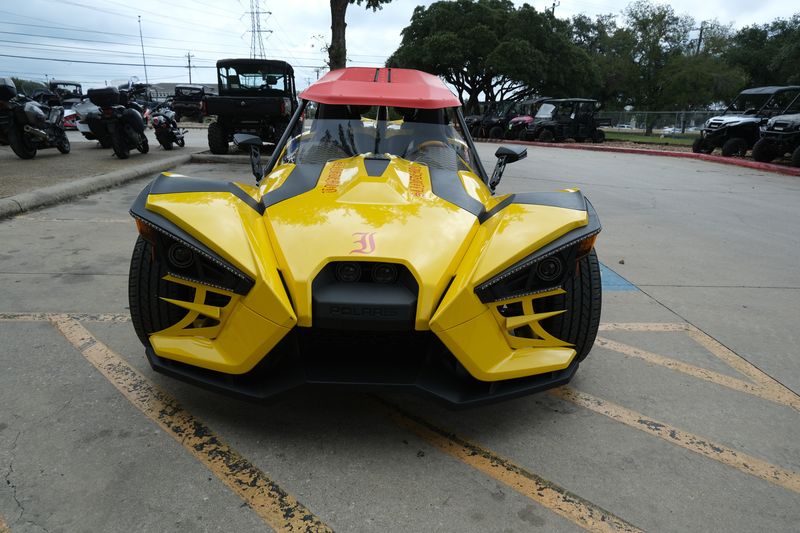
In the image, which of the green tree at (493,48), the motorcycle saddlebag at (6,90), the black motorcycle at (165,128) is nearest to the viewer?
the motorcycle saddlebag at (6,90)

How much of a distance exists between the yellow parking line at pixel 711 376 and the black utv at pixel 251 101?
31.6 ft

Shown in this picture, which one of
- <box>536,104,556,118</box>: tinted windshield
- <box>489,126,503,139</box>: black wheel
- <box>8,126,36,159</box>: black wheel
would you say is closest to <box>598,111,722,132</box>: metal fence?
<box>536,104,556,118</box>: tinted windshield

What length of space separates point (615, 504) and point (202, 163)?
36.6 feet

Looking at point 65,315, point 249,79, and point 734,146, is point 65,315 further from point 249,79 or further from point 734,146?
point 734,146

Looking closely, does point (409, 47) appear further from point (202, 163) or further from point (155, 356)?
point (155, 356)

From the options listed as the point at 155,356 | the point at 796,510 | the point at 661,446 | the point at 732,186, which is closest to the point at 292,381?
the point at 155,356

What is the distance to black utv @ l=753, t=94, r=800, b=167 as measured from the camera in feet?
44.5

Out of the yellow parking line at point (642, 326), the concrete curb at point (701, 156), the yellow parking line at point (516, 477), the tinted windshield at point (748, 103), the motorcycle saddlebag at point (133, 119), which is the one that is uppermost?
the tinted windshield at point (748, 103)

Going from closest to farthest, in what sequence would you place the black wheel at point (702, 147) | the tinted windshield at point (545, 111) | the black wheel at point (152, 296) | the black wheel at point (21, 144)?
the black wheel at point (152, 296), the black wheel at point (21, 144), the black wheel at point (702, 147), the tinted windshield at point (545, 111)

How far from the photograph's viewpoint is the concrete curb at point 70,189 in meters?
5.90

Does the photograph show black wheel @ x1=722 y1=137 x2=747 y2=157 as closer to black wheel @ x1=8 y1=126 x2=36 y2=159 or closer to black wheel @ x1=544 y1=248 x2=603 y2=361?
black wheel @ x1=544 y1=248 x2=603 y2=361

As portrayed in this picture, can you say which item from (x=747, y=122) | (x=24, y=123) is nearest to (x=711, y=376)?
(x=24, y=123)

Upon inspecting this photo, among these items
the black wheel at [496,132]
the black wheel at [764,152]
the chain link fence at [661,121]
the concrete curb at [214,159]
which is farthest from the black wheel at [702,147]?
the concrete curb at [214,159]

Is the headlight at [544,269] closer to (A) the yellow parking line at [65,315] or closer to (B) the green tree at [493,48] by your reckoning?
(A) the yellow parking line at [65,315]
